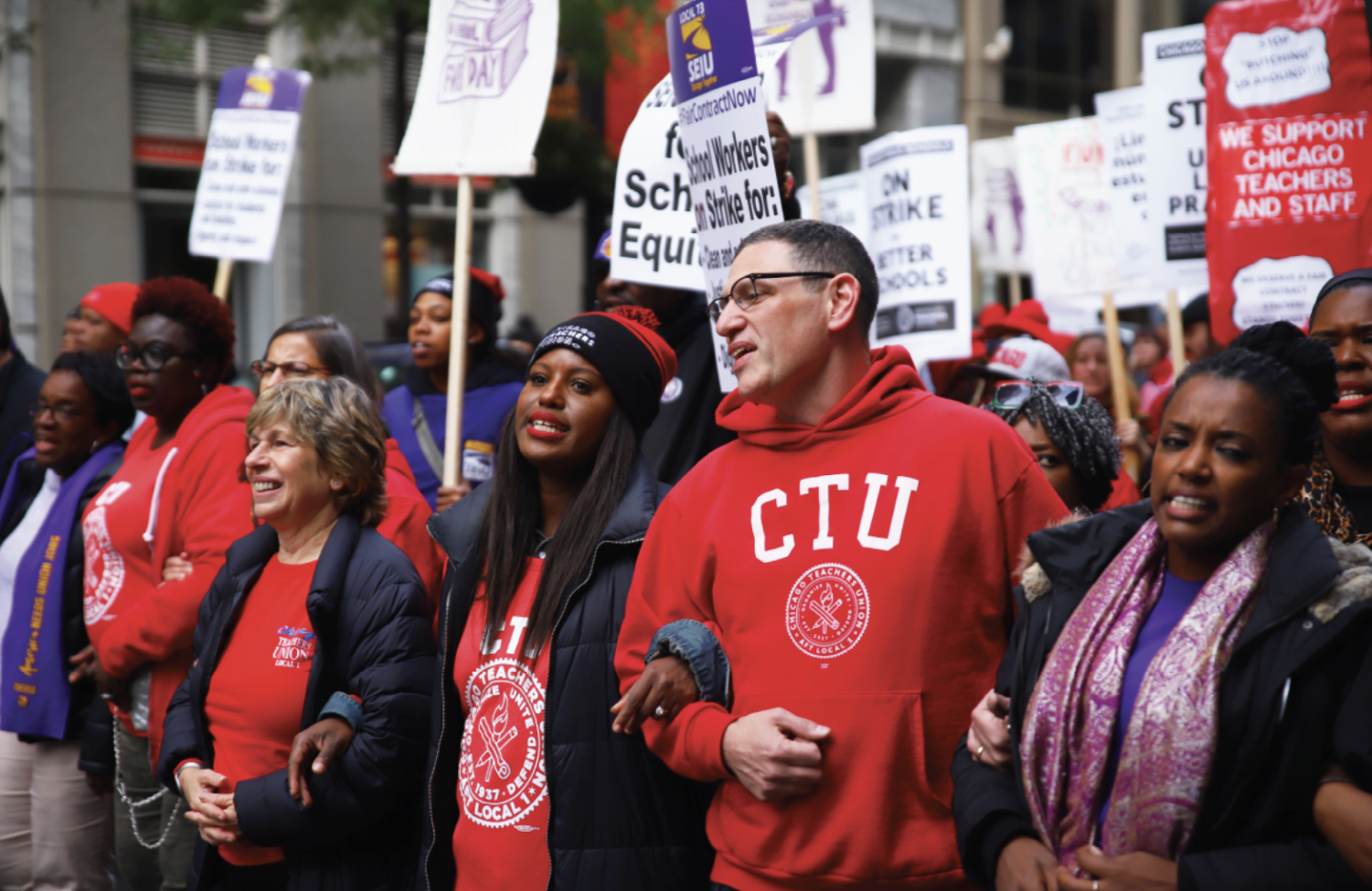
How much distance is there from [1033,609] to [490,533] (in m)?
1.45

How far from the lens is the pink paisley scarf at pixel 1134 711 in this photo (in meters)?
2.04

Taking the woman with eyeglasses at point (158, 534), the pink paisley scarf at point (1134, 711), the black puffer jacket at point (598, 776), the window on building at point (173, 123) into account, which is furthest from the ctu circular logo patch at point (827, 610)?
the window on building at point (173, 123)

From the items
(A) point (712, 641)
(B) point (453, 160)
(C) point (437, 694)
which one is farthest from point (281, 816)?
(B) point (453, 160)

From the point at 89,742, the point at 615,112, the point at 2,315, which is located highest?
the point at 615,112

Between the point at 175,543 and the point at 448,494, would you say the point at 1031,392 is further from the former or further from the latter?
the point at 175,543

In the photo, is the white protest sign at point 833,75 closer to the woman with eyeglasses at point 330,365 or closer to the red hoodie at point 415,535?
the woman with eyeglasses at point 330,365

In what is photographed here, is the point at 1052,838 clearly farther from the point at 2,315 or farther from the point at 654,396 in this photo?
the point at 2,315

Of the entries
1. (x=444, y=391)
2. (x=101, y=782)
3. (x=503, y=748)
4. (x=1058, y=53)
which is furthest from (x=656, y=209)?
(x=1058, y=53)

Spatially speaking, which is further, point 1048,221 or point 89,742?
point 1048,221

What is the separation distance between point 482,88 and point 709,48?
1450 millimetres

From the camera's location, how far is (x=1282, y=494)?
85.3 inches

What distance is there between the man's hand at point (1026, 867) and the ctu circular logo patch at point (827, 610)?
0.50 meters

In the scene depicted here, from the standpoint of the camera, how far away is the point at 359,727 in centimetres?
330

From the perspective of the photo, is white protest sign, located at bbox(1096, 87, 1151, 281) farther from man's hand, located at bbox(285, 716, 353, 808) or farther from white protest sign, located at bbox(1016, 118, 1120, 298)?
man's hand, located at bbox(285, 716, 353, 808)
